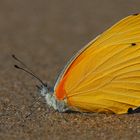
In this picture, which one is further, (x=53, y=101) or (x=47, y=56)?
(x=47, y=56)

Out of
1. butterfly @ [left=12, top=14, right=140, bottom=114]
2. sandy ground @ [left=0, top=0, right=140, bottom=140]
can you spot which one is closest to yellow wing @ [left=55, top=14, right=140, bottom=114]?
butterfly @ [left=12, top=14, right=140, bottom=114]

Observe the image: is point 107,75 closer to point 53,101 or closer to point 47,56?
point 53,101

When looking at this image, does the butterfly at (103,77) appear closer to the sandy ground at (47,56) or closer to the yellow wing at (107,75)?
the yellow wing at (107,75)

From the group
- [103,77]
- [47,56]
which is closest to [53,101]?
[103,77]

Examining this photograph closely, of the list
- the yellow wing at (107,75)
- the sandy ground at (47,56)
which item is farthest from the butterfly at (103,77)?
the sandy ground at (47,56)

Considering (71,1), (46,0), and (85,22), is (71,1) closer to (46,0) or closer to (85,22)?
(46,0)

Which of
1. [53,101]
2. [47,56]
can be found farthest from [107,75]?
[47,56]

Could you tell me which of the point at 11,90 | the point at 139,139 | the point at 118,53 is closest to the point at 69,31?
the point at 11,90
